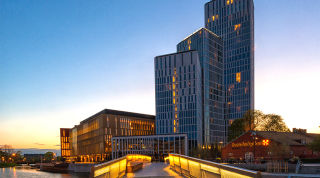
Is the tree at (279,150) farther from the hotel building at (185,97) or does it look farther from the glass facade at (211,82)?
the glass facade at (211,82)

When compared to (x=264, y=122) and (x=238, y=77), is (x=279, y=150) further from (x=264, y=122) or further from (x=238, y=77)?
(x=238, y=77)

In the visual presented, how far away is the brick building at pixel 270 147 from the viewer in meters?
53.1

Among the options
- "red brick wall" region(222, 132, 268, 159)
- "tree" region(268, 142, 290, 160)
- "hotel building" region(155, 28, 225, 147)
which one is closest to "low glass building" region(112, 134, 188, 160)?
"hotel building" region(155, 28, 225, 147)

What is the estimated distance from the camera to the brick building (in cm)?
5306

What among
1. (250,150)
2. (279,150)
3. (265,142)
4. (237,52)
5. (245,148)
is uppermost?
(237,52)

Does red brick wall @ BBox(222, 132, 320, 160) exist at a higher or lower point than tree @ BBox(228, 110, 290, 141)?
lower

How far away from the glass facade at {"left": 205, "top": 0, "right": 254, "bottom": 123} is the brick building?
7848cm

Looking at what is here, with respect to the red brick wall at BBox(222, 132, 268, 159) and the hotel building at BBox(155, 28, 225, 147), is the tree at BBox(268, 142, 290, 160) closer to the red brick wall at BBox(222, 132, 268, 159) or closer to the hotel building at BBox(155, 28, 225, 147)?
the red brick wall at BBox(222, 132, 268, 159)

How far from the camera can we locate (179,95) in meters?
104

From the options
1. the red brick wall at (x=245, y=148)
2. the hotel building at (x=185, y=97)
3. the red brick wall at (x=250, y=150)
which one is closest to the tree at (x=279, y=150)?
the red brick wall at (x=250, y=150)

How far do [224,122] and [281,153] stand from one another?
292ft

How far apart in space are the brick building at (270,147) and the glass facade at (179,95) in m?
34.1

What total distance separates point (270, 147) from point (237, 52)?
3929 inches

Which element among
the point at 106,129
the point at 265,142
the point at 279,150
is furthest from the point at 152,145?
the point at 279,150
